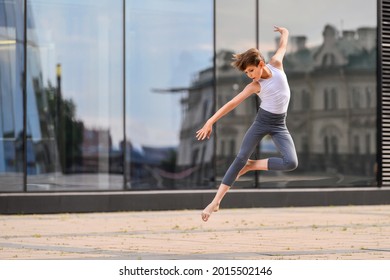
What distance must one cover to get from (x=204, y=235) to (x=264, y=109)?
553 cm

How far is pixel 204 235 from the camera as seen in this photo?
13.3 metres

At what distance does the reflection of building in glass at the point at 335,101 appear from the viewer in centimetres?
1988

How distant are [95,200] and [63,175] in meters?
0.82

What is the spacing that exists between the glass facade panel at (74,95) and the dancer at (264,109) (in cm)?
1044

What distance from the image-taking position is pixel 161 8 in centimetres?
1903

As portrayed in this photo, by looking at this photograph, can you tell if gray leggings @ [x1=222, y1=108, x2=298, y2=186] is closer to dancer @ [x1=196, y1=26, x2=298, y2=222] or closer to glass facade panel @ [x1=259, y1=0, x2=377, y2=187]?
dancer @ [x1=196, y1=26, x2=298, y2=222]

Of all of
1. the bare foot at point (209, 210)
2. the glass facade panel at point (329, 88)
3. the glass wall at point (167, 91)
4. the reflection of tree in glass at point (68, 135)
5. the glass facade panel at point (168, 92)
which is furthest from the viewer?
the glass facade panel at point (329, 88)

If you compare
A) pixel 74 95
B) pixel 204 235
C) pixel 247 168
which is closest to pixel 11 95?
pixel 74 95

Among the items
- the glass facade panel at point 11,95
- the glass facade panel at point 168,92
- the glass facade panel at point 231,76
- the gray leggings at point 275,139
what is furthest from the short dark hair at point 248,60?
the glass facade panel at point 231,76

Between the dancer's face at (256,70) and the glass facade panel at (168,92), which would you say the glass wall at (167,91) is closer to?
the glass facade panel at (168,92)

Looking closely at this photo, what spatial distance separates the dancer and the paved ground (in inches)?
84.4

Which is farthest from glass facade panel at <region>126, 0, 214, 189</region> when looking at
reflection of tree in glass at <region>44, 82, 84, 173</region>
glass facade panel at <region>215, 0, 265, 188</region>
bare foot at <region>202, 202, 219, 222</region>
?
bare foot at <region>202, 202, 219, 222</region>
